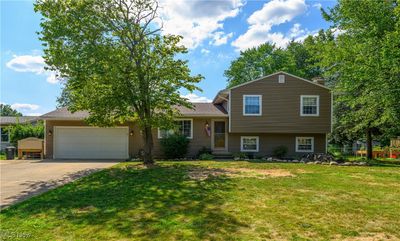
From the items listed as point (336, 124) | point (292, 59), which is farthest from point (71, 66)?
point (292, 59)

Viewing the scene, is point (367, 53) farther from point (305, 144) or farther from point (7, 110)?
point (7, 110)

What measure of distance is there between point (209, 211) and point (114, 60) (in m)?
8.17

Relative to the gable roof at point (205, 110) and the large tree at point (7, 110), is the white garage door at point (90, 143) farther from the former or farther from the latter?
the large tree at point (7, 110)

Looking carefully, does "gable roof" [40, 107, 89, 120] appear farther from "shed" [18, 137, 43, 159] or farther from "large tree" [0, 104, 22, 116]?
"large tree" [0, 104, 22, 116]

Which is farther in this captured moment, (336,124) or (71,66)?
(336,124)

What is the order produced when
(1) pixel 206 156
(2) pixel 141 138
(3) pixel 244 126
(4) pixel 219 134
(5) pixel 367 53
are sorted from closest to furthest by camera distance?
(5) pixel 367 53 < (1) pixel 206 156 < (3) pixel 244 126 < (2) pixel 141 138 < (4) pixel 219 134

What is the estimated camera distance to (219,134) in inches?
781

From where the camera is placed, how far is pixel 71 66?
38.3 ft

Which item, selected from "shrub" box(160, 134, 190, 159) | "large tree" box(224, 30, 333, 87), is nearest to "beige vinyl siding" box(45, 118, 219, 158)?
"shrub" box(160, 134, 190, 159)

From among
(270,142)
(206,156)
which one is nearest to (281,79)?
(270,142)

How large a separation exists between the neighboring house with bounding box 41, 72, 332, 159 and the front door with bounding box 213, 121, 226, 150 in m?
0.23

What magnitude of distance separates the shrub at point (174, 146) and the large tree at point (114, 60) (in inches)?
147

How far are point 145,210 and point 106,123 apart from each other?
827 centimetres

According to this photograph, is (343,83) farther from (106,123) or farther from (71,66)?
(71,66)
